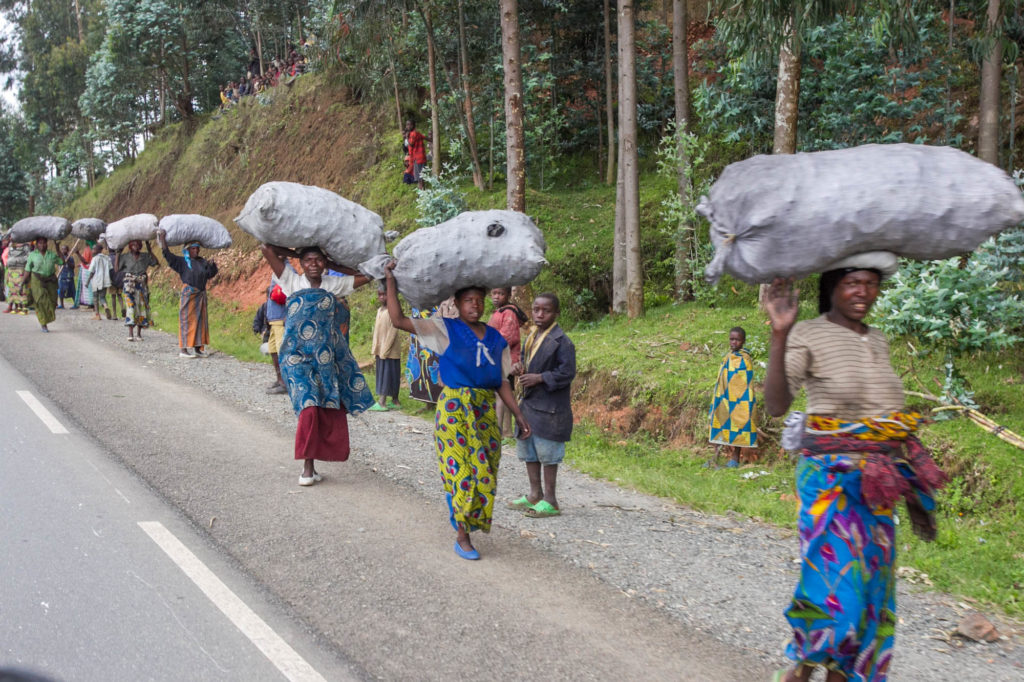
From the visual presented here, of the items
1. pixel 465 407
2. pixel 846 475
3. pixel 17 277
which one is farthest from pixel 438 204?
pixel 846 475

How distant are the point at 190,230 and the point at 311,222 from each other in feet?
24.4

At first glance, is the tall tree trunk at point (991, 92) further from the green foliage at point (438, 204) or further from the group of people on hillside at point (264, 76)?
the group of people on hillside at point (264, 76)

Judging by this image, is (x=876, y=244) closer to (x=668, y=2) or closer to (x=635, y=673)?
(x=635, y=673)

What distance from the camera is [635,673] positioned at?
13.5ft

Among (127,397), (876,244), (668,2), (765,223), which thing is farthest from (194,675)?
(668,2)

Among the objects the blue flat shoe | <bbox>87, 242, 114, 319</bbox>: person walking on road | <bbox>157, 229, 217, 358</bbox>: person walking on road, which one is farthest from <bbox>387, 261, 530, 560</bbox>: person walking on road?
<bbox>87, 242, 114, 319</bbox>: person walking on road

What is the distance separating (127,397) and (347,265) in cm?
487

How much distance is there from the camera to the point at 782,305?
357cm

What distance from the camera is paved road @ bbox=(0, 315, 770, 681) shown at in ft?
13.9

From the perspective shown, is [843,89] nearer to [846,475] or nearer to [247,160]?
[846,475]

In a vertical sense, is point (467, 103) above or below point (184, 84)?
below

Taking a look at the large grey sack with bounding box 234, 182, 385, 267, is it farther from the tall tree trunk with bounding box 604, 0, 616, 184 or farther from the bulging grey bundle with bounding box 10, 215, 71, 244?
the bulging grey bundle with bounding box 10, 215, 71, 244

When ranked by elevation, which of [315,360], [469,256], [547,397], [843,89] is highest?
Result: [843,89]

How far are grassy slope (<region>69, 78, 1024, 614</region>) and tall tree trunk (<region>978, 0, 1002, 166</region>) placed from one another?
2373 millimetres
